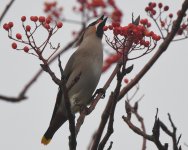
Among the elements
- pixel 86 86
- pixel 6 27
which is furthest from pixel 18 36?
pixel 86 86

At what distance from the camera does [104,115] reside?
2.29 metres

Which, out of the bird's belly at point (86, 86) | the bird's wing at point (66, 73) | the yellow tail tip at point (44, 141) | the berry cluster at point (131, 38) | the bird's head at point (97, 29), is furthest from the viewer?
the bird's head at point (97, 29)

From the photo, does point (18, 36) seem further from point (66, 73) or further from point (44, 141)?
point (44, 141)

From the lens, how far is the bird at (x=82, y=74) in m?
4.55

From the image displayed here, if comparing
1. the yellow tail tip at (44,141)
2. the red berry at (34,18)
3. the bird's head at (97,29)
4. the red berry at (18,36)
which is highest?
the bird's head at (97,29)

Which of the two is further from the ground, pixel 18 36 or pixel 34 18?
pixel 34 18

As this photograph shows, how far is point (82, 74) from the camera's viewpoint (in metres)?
4.64

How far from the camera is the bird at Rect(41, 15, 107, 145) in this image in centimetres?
455

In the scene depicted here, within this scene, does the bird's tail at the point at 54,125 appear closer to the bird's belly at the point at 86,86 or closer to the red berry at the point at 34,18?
the bird's belly at the point at 86,86

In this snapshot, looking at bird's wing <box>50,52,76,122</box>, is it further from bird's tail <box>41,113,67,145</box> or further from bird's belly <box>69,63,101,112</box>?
bird's belly <box>69,63,101,112</box>

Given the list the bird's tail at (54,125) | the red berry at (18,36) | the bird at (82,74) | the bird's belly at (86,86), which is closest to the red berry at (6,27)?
the red berry at (18,36)

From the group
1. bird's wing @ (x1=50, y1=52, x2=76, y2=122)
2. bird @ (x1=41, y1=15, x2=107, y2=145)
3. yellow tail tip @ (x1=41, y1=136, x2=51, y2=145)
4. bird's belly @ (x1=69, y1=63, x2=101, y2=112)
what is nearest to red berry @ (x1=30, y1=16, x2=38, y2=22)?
bird @ (x1=41, y1=15, x2=107, y2=145)

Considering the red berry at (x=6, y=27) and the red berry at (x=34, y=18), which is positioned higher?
the red berry at (x=34, y=18)

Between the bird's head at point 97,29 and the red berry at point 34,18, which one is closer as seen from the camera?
the red berry at point 34,18
